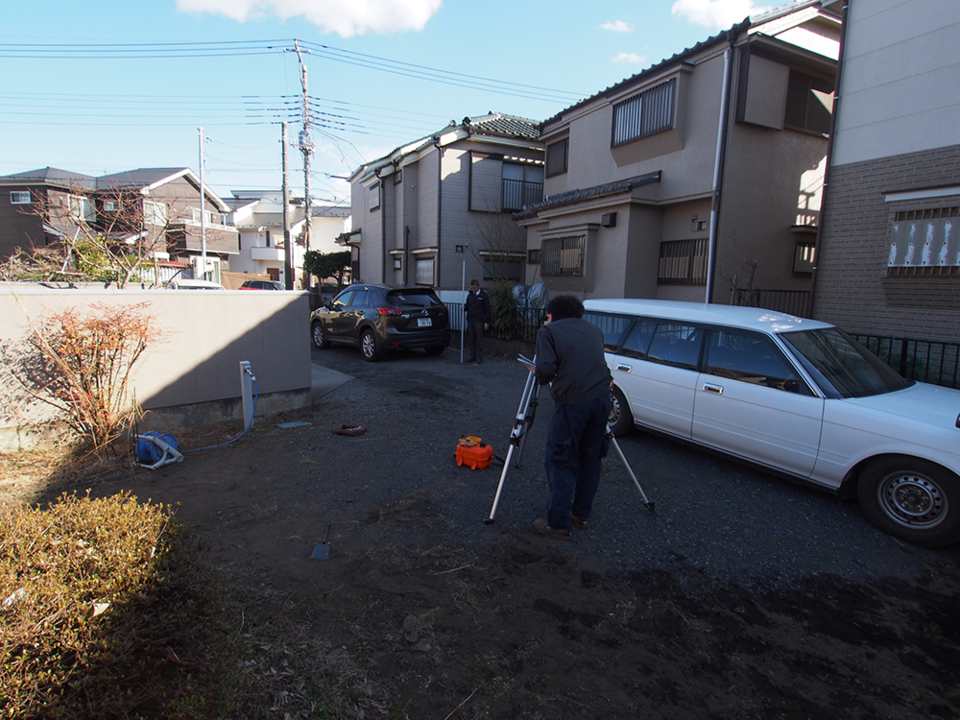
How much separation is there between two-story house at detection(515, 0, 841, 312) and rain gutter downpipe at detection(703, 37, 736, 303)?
0.02 metres

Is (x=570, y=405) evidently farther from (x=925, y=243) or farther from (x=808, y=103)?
(x=808, y=103)

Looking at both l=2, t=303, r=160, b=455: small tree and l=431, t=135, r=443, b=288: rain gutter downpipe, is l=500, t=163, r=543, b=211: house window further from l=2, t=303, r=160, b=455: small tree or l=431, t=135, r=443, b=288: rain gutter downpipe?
l=2, t=303, r=160, b=455: small tree

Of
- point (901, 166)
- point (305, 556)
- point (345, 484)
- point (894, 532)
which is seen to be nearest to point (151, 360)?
point (345, 484)

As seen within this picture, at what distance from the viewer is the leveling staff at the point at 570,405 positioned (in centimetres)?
367

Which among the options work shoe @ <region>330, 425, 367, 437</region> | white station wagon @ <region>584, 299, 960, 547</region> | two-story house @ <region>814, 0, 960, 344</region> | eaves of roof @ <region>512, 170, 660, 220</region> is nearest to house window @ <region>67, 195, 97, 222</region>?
work shoe @ <region>330, 425, 367, 437</region>

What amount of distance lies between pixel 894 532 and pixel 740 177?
844 centimetres

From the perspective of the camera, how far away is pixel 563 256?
13477mm

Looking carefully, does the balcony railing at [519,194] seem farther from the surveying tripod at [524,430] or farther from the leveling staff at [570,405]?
the leveling staff at [570,405]

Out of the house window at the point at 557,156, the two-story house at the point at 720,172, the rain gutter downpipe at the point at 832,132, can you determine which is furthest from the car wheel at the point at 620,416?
the house window at the point at 557,156

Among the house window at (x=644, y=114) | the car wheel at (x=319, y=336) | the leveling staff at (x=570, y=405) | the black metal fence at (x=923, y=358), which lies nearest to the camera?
the leveling staff at (x=570, y=405)

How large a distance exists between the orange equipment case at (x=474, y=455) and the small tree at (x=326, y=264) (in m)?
21.5

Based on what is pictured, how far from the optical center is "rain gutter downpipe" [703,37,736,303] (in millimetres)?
10164

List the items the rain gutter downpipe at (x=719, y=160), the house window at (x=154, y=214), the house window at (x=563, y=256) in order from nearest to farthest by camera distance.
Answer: the house window at (x=154, y=214) → the rain gutter downpipe at (x=719, y=160) → the house window at (x=563, y=256)

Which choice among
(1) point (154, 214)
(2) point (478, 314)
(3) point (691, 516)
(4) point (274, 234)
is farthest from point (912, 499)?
(4) point (274, 234)
